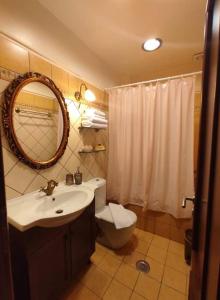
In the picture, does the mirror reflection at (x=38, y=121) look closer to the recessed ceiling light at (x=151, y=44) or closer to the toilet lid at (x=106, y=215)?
the toilet lid at (x=106, y=215)

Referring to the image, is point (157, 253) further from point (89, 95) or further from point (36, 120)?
point (89, 95)

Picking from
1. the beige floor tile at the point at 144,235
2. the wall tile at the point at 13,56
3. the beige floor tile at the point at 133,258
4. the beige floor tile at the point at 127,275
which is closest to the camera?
the wall tile at the point at 13,56

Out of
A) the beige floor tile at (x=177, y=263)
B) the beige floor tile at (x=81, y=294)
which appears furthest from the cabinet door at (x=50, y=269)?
the beige floor tile at (x=177, y=263)

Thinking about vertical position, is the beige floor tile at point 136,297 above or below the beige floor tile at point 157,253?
below

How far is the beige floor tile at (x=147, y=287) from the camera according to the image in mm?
1319

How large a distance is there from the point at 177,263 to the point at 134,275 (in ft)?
1.67

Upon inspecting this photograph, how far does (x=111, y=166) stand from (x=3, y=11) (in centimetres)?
191

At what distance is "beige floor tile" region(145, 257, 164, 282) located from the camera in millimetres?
1487

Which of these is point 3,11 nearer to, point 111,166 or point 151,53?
point 151,53

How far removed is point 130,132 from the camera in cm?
211

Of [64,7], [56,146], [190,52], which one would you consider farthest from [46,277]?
[190,52]

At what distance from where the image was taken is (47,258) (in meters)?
1.08

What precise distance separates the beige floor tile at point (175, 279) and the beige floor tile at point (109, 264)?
1.57 ft

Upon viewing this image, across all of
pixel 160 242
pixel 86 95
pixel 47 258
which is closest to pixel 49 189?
pixel 47 258
